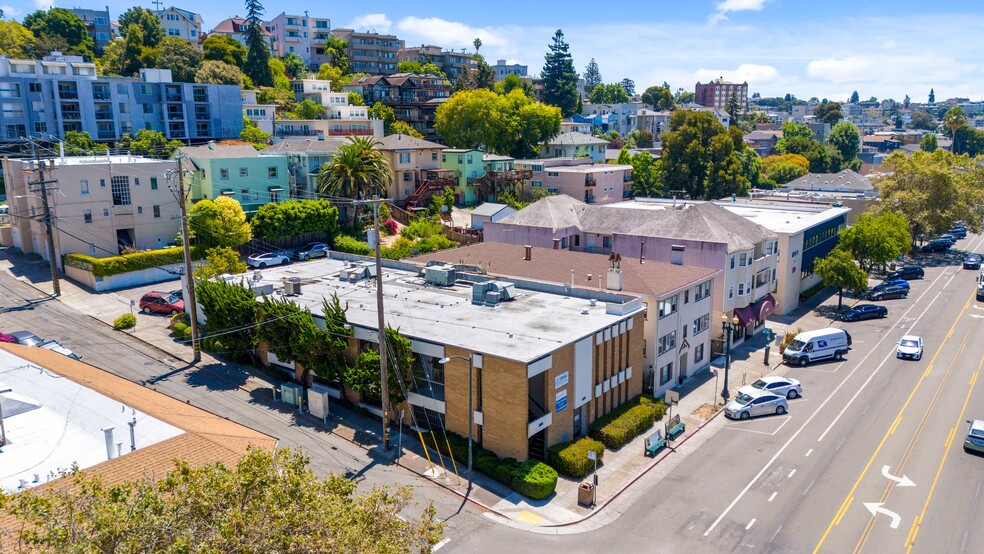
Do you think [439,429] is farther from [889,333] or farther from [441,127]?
[441,127]

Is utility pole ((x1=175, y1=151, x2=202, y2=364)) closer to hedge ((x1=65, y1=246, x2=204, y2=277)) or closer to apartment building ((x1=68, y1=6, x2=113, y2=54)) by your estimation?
hedge ((x1=65, y1=246, x2=204, y2=277))

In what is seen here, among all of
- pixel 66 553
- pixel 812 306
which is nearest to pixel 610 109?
pixel 812 306

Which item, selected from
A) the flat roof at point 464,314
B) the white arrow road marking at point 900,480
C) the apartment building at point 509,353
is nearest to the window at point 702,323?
the apartment building at point 509,353

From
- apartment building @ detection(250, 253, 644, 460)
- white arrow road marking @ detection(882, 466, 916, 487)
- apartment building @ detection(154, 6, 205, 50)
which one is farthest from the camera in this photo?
apartment building @ detection(154, 6, 205, 50)

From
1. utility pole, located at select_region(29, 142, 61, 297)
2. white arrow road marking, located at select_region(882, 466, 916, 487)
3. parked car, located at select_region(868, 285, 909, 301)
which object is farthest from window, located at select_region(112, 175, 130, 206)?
parked car, located at select_region(868, 285, 909, 301)

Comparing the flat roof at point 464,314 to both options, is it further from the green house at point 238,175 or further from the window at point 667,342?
the green house at point 238,175

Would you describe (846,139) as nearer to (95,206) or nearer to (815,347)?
(815,347)

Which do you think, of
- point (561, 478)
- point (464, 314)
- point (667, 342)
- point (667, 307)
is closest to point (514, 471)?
point (561, 478)
